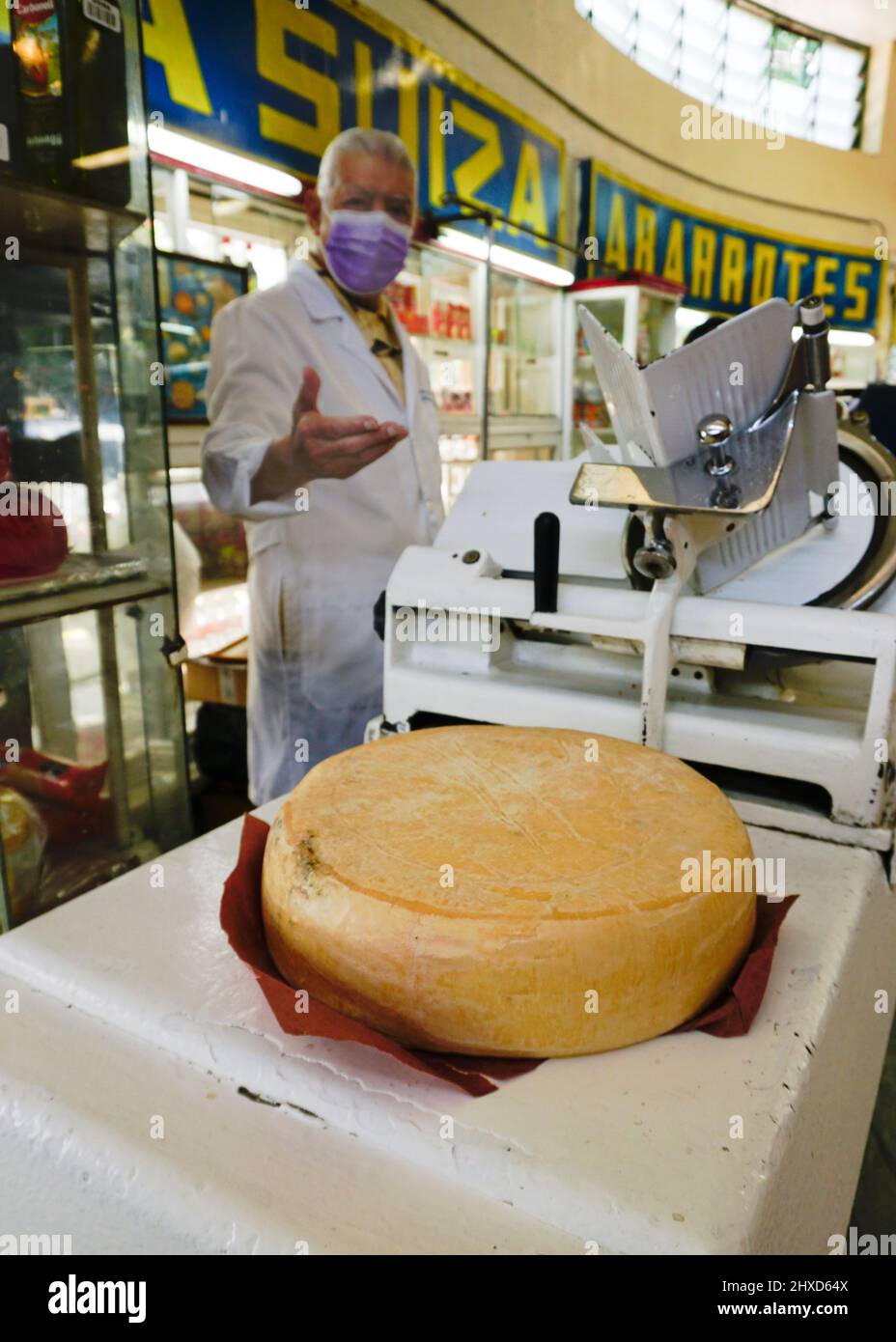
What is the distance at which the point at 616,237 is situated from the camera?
19.4ft

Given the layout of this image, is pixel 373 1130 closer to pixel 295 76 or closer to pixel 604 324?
pixel 295 76

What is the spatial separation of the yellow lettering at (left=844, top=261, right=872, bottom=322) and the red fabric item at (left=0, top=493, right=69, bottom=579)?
914cm

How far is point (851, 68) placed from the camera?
Answer: 8945 mm

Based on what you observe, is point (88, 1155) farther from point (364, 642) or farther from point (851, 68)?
point (851, 68)

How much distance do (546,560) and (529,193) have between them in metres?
4.33

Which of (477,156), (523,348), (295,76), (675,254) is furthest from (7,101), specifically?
(675,254)

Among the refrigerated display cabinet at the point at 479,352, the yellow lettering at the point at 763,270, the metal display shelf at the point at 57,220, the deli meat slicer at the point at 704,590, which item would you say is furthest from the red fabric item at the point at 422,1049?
the yellow lettering at the point at 763,270

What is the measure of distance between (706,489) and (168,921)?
2.91 ft

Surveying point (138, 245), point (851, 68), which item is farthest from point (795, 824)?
point (851, 68)

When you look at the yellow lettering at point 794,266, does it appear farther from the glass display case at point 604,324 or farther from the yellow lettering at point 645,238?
the glass display case at point 604,324

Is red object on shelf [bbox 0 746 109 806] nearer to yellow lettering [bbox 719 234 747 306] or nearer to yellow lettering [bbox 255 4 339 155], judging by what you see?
yellow lettering [bbox 255 4 339 155]

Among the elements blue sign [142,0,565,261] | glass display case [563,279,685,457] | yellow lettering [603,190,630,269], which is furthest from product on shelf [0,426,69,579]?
yellow lettering [603,190,630,269]

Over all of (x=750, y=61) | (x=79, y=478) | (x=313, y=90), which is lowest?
(x=79, y=478)

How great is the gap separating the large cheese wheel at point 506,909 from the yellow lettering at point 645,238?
612 centimetres
